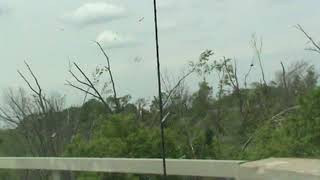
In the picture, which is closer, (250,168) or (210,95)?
(250,168)

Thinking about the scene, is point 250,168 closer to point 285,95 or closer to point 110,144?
point 110,144

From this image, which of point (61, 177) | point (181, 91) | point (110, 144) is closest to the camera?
point (61, 177)

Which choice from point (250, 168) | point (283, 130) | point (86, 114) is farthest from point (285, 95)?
point (250, 168)

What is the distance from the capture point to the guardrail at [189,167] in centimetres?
472

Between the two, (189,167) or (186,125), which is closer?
(189,167)

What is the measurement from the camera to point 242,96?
2652 cm

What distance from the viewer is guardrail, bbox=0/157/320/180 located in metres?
4.72

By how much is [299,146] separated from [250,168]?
203cm

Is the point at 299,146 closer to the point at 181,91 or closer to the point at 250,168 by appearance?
the point at 250,168

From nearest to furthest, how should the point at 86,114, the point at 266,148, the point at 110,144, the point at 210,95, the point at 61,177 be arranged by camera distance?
the point at 266,148 → the point at 61,177 → the point at 110,144 → the point at 86,114 → the point at 210,95

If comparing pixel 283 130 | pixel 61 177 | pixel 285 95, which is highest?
pixel 285 95

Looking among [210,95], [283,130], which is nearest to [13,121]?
[210,95]

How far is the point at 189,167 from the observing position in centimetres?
730

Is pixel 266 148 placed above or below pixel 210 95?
below
